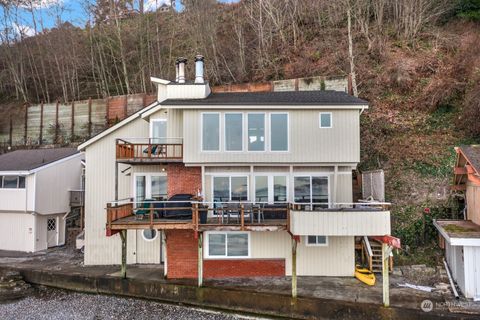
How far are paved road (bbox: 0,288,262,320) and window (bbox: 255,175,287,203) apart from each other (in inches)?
176

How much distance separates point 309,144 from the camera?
13164 millimetres

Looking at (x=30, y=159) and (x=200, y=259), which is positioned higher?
(x=30, y=159)

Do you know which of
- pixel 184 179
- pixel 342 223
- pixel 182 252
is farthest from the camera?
pixel 184 179

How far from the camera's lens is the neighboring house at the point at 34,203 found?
60.4 feet

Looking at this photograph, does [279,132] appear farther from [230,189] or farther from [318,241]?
[318,241]

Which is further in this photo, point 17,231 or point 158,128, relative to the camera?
point 17,231

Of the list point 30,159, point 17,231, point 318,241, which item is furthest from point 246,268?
point 30,159

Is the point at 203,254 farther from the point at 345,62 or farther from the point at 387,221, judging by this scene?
the point at 345,62

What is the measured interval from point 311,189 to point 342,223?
2566mm

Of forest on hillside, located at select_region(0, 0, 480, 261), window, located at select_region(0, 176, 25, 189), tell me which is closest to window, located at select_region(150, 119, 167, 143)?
window, located at select_region(0, 176, 25, 189)

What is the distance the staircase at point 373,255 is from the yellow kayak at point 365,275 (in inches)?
14.8

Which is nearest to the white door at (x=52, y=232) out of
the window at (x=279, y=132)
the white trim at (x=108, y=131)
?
the white trim at (x=108, y=131)

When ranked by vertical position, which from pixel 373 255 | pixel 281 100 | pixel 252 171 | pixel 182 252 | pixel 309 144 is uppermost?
pixel 281 100

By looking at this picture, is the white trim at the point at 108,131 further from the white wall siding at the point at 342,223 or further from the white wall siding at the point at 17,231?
the white wall siding at the point at 342,223
